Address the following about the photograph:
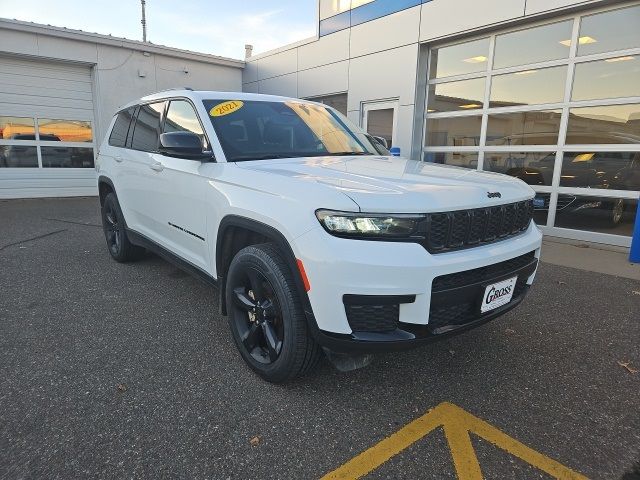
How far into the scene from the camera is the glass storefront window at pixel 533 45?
682 cm

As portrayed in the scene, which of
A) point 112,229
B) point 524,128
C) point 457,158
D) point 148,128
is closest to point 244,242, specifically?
point 148,128

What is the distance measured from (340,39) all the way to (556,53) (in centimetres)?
511

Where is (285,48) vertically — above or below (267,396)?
above

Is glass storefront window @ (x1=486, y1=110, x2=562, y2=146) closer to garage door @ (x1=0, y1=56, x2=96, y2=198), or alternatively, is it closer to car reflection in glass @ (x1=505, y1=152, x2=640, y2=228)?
car reflection in glass @ (x1=505, y1=152, x2=640, y2=228)

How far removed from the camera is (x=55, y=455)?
197 cm

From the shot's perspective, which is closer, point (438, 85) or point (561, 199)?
point (561, 199)

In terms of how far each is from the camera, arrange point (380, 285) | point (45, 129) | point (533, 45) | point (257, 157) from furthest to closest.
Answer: point (45, 129)
point (533, 45)
point (257, 157)
point (380, 285)

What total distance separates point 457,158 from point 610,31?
3.05 metres

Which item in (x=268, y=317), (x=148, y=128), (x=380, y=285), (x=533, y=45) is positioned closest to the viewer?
(x=380, y=285)

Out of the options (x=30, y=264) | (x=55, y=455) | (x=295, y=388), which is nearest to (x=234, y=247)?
A: (x=295, y=388)

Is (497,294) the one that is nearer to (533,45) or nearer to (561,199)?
(561,199)

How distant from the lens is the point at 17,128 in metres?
10.8

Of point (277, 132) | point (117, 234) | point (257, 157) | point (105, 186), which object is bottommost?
point (117, 234)

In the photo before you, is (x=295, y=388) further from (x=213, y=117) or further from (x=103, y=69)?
(x=103, y=69)
